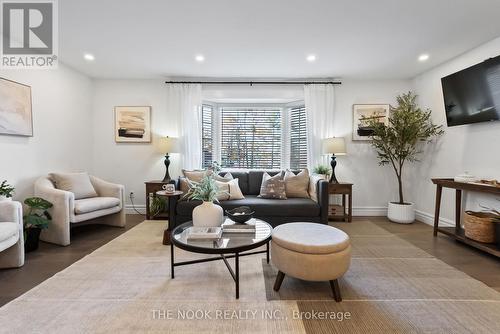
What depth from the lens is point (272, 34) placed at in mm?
2705

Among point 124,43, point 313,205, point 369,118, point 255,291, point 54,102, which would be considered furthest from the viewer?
point 369,118

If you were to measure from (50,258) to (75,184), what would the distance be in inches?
45.7

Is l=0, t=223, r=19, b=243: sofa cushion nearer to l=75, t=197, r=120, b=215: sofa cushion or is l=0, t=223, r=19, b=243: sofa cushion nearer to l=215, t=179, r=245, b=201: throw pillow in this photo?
l=75, t=197, r=120, b=215: sofa cushion

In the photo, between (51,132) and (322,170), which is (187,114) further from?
(322,170)

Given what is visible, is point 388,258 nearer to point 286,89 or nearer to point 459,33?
point 459,33

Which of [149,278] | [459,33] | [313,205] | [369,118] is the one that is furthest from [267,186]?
[459,33]

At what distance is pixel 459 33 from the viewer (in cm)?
268

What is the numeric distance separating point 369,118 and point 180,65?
10.7 ft

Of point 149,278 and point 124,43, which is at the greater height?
point 124,43

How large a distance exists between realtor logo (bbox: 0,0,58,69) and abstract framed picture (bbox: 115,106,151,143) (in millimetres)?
1141

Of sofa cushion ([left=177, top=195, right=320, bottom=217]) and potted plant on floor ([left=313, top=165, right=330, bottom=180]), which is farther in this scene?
potted plant on floor ([left=313, top=165, right=330, bottom=180])

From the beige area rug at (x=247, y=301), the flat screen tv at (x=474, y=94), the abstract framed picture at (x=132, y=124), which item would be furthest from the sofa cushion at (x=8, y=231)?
the flat screen tv at (x=474, y=94)

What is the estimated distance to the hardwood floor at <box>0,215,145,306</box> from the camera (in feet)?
6.34

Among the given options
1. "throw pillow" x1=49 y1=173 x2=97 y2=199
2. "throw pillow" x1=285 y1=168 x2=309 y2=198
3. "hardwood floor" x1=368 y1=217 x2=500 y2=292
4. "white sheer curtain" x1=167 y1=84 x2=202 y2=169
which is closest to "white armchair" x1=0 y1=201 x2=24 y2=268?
"throw pillow" x1=49 y1=173 x2=97 y2=199
